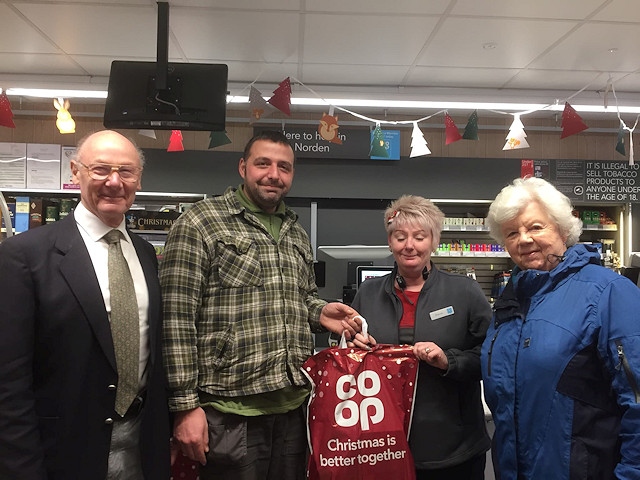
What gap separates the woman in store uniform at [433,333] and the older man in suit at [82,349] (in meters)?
0.80

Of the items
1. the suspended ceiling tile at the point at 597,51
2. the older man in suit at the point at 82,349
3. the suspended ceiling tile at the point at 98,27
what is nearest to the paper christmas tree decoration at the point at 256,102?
the suspended ceiling tile at the point at 98,27

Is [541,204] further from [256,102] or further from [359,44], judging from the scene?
[256,102]

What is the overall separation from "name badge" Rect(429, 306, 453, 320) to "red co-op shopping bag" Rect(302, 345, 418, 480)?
0.18 m

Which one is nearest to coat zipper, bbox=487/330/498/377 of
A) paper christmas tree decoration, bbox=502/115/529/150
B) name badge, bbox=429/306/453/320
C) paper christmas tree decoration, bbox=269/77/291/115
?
name badge, bbox=429/306/453/320

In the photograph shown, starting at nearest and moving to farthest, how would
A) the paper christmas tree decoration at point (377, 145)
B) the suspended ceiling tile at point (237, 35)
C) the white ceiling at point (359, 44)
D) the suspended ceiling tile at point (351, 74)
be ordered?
the white ceiling at point (359, 44), the suspended ceiling tile at point (237, 35), the suspended ceiling tile at point (351, 74), the paper christmas tree decoration at point (377, 145)

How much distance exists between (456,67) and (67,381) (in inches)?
173

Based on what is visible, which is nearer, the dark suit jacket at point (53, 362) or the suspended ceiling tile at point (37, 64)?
the dark suit jacket at point (53, 362)

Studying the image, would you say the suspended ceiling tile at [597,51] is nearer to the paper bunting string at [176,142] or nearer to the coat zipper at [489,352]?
the coat zipper at [489,352]

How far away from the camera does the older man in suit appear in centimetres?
143

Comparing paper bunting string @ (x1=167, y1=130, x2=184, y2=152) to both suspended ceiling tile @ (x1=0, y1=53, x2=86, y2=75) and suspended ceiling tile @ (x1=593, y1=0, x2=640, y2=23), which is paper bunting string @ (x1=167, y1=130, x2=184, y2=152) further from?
suspended ceiling tile @ (x1=593, y1=0, x2=640, y2=23)

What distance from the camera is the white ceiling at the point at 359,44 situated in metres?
3.65

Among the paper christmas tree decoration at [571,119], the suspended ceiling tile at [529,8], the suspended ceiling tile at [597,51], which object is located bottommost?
the paper christmas tree decoration at [571,119]

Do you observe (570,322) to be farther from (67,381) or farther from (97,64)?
(97,64)

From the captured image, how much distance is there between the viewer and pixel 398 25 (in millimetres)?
3893
